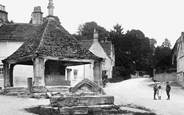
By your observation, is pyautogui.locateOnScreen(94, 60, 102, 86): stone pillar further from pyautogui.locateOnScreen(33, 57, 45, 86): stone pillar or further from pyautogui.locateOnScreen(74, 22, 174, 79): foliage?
pyautogui.locateOnScreen(74, 22, 174, 79): foliage

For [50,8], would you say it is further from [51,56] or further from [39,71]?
[39,71]

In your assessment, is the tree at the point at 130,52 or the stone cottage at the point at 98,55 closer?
the stone cottage at the point at 98,55

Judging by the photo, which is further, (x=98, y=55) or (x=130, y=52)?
(x=130, y=52)

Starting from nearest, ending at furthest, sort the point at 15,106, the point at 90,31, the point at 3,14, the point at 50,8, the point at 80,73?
the point at 15,106
the point at 50,8
the point at 3,14
the point at 80,73
the point at 90,31

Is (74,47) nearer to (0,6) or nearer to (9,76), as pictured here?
(9,76)

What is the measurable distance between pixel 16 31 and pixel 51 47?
17.1 metres

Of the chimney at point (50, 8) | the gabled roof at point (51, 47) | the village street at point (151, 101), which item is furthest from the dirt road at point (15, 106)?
the chimney at point (50, 8)

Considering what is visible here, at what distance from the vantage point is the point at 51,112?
11.8 metres

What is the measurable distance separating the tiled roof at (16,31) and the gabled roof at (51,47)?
42.2 feet

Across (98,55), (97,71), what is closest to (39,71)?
(97,71)

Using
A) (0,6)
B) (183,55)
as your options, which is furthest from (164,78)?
(0,6)

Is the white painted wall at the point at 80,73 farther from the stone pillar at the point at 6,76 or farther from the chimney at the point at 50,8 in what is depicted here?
the chimney at the point at 50,8

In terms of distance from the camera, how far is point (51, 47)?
70.7 feet

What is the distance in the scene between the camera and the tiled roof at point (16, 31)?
36.3 metres
